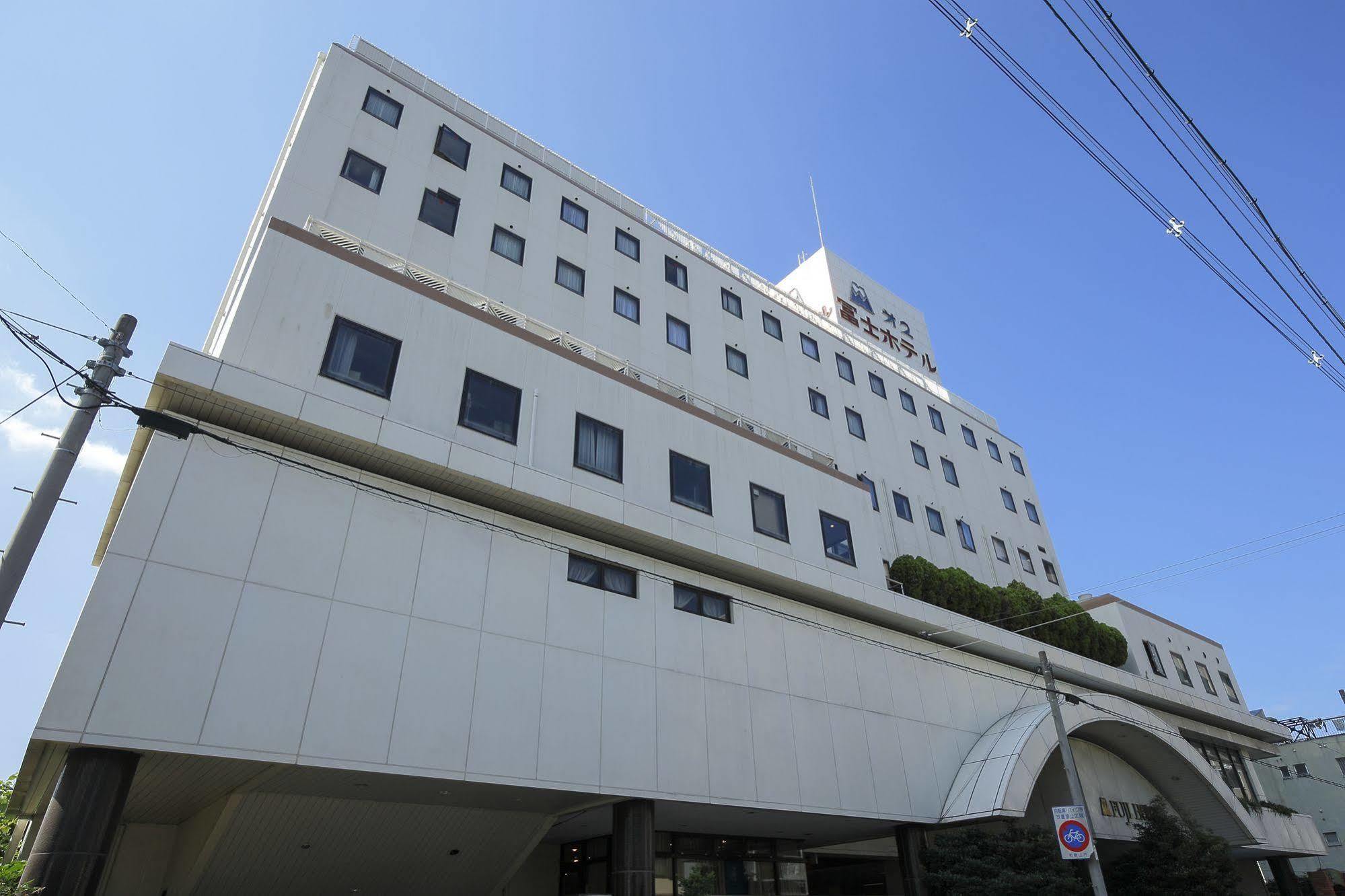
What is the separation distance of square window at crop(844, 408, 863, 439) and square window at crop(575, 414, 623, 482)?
14414 mm

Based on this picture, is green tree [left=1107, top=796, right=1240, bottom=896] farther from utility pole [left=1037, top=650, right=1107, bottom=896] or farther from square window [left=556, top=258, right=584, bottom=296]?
square window [left=556, top=258, right=584, bottom=296]

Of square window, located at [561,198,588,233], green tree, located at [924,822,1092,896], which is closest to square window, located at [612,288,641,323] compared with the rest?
square window, located at [561,198,588,233]

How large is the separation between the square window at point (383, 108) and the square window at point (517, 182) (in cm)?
346

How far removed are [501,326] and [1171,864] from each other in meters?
22.4

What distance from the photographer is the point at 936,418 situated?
36.2 metres

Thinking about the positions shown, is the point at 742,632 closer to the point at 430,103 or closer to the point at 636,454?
the point at 636,454

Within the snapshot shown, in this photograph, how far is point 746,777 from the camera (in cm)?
1670

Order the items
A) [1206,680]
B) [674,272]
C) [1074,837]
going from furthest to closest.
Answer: [1206,680] → [674,272] → [1074,837]

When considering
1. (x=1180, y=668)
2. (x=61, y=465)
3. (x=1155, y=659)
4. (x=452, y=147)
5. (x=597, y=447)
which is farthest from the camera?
(x=1180, y=668)

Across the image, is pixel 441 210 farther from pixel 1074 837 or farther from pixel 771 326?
pixel 1074 837

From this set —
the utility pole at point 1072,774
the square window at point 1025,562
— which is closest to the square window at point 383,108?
the utility pole at point 1072,774

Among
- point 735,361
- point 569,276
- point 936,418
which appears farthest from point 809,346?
point 569,276

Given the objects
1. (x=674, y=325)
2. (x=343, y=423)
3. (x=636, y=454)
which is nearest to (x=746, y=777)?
(x=636, y=454)

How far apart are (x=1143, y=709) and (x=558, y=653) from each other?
1976cm
